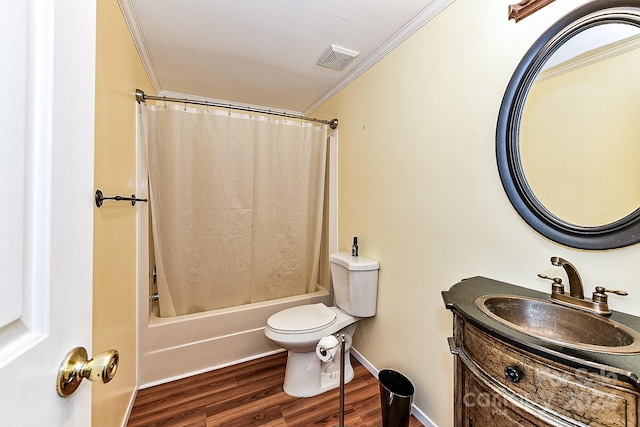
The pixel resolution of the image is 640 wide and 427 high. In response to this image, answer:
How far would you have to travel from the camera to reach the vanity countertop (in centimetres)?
56

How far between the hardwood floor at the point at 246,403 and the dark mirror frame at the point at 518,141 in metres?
1.25

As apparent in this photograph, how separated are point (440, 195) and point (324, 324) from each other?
3.46 feet

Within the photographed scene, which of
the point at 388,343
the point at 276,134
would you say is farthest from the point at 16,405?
the point at 276,134

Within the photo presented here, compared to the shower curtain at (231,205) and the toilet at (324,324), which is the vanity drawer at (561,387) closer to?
the toilet at (324,324)

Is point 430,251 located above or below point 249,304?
above

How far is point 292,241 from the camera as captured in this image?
226cm

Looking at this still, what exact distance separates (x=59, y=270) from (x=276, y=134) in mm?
1915

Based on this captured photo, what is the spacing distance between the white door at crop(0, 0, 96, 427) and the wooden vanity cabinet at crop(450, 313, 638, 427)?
38.3 inches

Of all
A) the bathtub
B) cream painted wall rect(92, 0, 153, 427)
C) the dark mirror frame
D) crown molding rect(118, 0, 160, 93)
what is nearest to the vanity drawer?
the dark mirror frame

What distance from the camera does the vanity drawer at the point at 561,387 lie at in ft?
1.83

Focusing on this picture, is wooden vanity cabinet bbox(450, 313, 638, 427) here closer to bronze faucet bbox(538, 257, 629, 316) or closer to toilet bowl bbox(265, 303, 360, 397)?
bronze faucet bbox(538, 257, 629, 316)

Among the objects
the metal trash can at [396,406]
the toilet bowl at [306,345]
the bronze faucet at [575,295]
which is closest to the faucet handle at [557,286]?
the bronze faucet at [575,295]

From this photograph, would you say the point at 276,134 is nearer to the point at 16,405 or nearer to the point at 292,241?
the point at 292,241

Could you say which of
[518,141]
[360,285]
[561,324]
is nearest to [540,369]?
[561,324]
